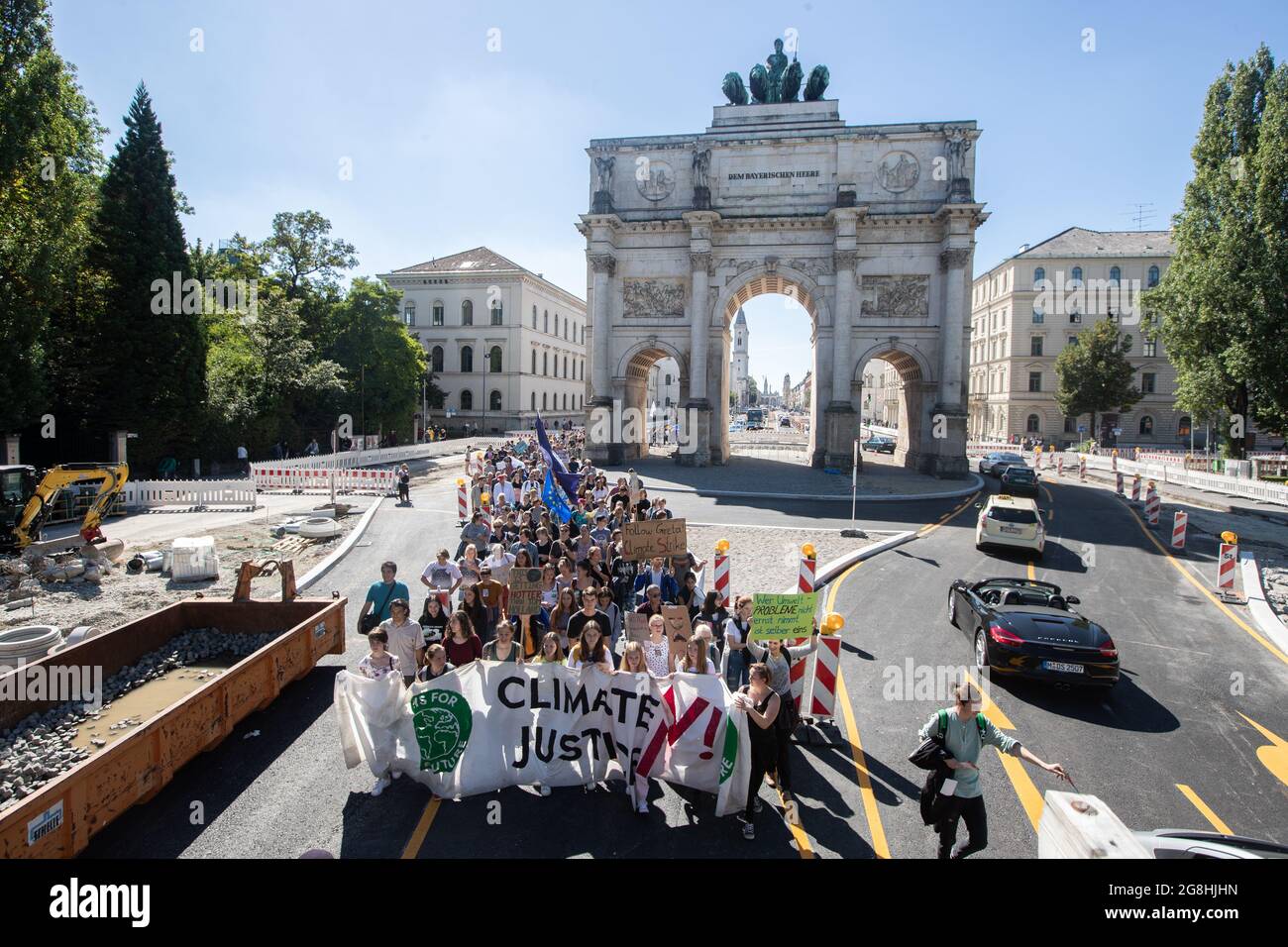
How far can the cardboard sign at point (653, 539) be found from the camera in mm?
11273

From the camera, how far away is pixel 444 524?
72.9 ft

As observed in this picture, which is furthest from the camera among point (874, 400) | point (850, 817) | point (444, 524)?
point (874, 400)

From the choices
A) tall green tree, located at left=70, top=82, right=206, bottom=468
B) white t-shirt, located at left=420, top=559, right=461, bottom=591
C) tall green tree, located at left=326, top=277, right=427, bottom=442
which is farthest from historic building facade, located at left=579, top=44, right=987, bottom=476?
white t-shirt, located at left=420, top=559, right=461, bottom=591

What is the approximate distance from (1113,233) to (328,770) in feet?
279

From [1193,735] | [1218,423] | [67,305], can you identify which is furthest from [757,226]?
[1193,735]

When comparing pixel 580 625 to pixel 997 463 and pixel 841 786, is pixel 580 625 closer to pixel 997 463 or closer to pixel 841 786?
pixel 841 786

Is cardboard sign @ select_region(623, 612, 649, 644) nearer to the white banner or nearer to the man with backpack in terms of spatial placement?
the white banner

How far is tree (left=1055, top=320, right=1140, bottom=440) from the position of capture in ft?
186

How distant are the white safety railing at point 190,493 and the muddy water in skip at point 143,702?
17937 millimetres

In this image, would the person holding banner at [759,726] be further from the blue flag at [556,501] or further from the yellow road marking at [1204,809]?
the blue flag at [556,501]

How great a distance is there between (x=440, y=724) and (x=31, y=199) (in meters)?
27.8

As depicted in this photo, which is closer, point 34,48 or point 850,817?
point 850,817

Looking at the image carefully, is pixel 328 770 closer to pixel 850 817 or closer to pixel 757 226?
pixel 850 817

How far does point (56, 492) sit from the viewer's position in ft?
59.6
